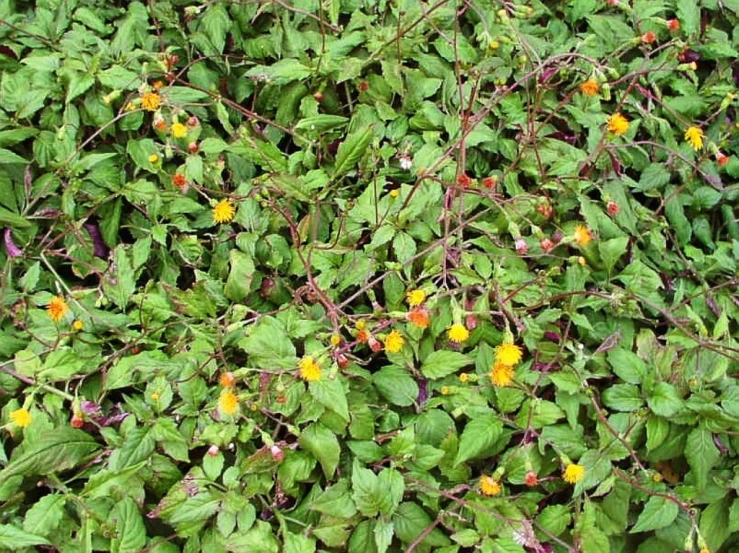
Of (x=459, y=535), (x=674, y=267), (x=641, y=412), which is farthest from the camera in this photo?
(x=674, y=267)

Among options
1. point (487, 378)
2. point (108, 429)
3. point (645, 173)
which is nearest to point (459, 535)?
point (487, 378)

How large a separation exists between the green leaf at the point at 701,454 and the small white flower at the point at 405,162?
0.99 meters

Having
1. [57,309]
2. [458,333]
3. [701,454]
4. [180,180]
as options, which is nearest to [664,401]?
[701,454]

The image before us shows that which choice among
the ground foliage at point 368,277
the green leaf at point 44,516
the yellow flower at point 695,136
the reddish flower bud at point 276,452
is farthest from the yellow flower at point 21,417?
the yellow flower at point 695,136

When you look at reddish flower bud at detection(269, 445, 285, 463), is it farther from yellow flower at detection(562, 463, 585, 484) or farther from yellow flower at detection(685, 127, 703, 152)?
yellow flower at detection(685, 127, 703, 152)

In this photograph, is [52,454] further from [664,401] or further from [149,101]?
[664,401]

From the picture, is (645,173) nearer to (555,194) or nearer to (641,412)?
(555,194)

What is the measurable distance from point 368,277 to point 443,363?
293 mm

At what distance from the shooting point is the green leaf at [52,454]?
176 cm

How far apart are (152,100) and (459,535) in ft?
4.42

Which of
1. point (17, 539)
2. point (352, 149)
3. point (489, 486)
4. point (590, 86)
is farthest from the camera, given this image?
point (352, 149)

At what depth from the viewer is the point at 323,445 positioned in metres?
1.78

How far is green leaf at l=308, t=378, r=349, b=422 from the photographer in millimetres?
1742

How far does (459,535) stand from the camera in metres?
1.76
